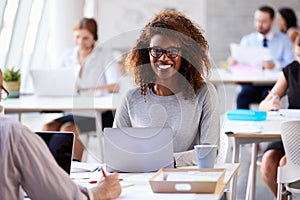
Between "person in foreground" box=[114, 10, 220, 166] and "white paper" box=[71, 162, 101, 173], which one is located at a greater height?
"person in foreground" box=[114, 10, 220, 166]

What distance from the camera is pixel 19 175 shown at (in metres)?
2.21

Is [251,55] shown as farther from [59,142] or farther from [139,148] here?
[59,142]

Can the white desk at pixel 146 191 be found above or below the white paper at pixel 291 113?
below

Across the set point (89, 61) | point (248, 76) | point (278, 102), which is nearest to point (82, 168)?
point (278, 102)

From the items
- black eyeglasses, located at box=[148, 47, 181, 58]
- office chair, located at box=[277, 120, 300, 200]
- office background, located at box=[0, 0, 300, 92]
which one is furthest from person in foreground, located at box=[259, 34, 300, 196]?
office background, located at box=[0, 0, 300, 92]

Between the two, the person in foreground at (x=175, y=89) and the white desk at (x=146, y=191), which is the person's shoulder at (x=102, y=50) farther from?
the white desk at (x=146, y=191)

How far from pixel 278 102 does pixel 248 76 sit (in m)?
2.61

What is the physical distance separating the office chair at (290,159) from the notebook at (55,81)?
2362mm

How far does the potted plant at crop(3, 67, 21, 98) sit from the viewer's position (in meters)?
5.79

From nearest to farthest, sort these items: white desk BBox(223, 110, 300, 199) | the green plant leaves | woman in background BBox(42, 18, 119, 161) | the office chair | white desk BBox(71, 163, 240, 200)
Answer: white desk BBox(71, 163, 240, 200)
the office chair
white desk BBox(223, 110, 300, 199)
the green plant leaves
woman in background BBox(42, 18, 119, 161)

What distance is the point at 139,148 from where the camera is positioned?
9.73 feet

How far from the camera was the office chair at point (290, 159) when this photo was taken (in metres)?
3.73

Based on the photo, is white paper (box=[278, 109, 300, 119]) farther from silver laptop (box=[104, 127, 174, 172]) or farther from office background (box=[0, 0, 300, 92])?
office background (box=[0, 0, 300, 92])

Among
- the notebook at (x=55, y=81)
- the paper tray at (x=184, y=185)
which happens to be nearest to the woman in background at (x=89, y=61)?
the notebook at (x=55, y=81)
